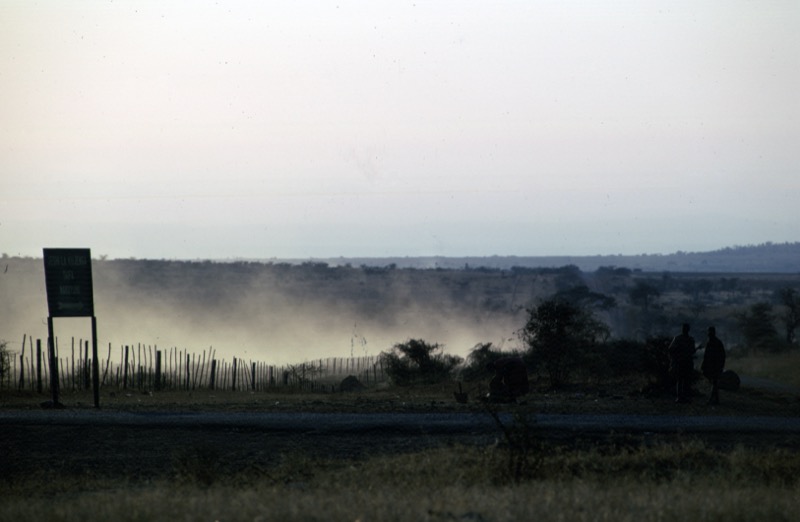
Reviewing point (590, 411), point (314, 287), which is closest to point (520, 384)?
point (590, 411)

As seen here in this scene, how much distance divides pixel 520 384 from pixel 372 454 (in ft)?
30.9

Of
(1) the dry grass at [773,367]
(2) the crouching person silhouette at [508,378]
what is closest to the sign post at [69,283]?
(2) the crouching person silhouette at [508,378]

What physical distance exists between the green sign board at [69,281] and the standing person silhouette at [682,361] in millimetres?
14492

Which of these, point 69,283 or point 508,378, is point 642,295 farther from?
point 69,283

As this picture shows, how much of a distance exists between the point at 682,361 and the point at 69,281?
15334mm

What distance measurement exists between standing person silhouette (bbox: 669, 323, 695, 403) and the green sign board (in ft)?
47.5

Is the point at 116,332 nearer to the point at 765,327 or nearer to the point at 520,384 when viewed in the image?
the point at 765,327

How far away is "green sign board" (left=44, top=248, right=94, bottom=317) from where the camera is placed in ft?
93.1

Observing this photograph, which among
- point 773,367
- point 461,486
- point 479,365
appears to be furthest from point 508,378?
point 773,367

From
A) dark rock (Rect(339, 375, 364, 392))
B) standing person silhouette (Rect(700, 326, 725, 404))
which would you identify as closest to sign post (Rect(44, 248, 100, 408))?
dark rock (Rect(339, 375, 364, 392))

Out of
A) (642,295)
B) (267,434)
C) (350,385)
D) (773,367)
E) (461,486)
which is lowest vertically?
(350,385)

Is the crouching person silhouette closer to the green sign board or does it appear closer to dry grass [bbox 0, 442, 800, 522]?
dry grass [bbox 0, 442, 800, 522]

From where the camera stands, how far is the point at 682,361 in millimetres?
27781

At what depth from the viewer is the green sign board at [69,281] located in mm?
28375
